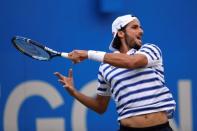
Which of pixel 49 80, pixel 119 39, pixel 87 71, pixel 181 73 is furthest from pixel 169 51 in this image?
pixel 119 39

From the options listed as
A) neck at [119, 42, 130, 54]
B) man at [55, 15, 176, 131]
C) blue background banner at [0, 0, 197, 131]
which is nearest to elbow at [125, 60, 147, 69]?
man at [55, 15, 176, 131]

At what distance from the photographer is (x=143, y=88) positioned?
4477 mm

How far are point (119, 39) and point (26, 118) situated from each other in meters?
2.01

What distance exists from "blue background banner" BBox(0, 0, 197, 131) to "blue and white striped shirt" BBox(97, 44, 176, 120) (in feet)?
6.03

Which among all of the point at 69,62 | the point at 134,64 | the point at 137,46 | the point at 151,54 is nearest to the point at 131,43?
the point at 137,46

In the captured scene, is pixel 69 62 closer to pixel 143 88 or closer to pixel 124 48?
pixel 124 48

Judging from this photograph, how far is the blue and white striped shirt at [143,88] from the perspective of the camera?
176 inches

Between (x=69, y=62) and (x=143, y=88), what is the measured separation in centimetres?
205

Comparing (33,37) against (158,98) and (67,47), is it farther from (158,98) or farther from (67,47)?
(158,98)

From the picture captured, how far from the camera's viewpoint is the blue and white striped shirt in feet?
14.7

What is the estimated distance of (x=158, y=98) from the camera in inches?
177

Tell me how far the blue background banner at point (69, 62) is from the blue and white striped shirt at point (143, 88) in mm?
1838

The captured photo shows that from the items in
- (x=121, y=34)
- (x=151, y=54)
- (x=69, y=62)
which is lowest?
(x=151, y=54)

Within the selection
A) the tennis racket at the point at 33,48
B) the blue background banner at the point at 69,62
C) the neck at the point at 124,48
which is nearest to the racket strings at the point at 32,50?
the tennis racket at the point at 33,48
